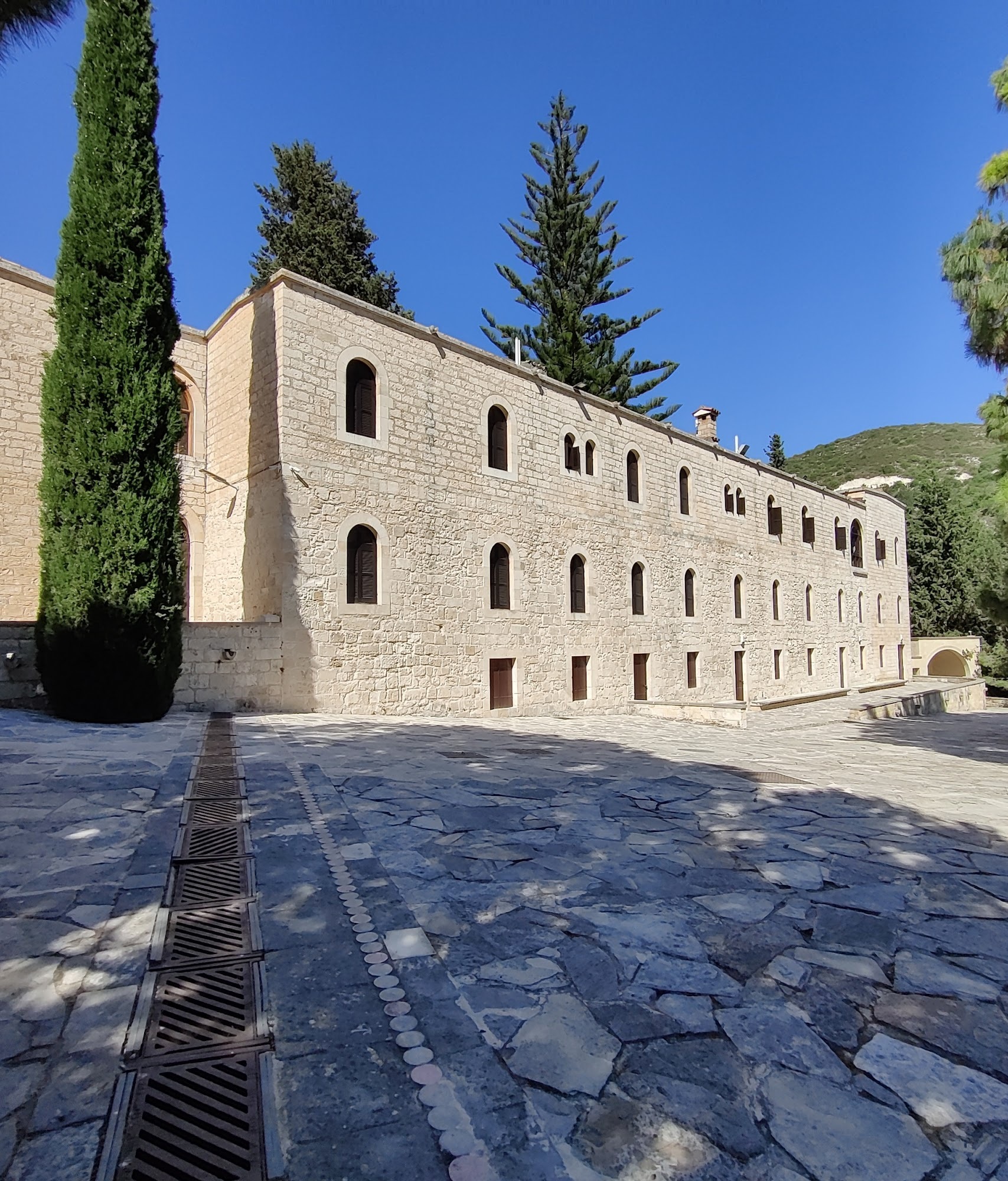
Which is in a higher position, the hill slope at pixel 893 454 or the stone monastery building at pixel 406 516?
the hill slope at pixel 893 454

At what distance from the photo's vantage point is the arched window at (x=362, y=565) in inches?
468

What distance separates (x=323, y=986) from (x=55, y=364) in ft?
33.0

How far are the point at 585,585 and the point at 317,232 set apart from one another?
49.0 feet

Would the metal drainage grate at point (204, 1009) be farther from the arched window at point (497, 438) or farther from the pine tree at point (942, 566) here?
the pine tree at point (942, 566)

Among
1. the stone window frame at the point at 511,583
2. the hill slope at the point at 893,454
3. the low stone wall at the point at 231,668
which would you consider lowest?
the low stone wall at the point at 231,668

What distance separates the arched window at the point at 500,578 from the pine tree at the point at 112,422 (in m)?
6.35

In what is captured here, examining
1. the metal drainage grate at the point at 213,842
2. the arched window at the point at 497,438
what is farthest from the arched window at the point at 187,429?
the metal drainage grate at the point at 213,842

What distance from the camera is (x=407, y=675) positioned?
1241 centimetres

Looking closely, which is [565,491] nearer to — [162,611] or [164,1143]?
[162,611]

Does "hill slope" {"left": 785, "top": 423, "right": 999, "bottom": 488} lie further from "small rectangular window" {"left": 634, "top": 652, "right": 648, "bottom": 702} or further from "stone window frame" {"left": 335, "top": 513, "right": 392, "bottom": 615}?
"stone window frame" {"left": 335, "top": 513, "right": 392, "bottom": 615}

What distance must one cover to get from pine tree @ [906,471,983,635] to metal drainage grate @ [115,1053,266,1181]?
40647mm

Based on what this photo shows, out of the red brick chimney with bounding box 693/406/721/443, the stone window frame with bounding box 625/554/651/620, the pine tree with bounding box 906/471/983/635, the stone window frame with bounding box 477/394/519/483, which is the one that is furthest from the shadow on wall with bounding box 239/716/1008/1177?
the pine tree with bounding box 906/471/983/635

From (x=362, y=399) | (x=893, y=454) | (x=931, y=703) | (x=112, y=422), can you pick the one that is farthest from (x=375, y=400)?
(x=893, y=454)

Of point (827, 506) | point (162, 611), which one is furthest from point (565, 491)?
point (827, 506)
